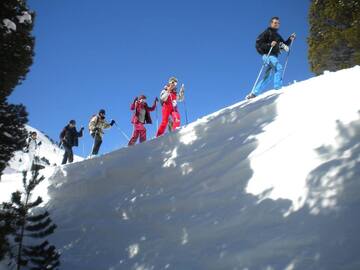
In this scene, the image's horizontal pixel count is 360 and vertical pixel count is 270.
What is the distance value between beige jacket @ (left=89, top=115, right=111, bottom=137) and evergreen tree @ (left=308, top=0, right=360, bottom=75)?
11.0 m

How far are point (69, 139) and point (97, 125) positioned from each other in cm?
144

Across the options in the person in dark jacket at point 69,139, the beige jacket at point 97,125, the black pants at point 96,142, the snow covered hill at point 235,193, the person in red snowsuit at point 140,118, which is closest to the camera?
the snow covered hill at point 235,193

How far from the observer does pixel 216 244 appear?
6.24m

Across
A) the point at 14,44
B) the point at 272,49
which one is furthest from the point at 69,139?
the point at 272,49

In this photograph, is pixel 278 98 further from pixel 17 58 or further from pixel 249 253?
pixel 17 58

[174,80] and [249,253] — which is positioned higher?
[174,80]

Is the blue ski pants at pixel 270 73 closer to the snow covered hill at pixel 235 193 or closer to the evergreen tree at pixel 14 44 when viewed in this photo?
the snow covered hill at pixel 235 193

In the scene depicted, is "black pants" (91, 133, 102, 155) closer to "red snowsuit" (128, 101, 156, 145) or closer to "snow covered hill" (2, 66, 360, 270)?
"red snowsuit" (128, 101, 156, 145)

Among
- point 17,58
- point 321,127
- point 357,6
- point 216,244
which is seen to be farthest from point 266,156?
point 357,6

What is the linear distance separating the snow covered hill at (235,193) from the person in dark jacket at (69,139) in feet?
12.7

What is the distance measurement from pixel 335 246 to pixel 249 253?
1.31 m

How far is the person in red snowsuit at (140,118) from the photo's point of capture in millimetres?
12891

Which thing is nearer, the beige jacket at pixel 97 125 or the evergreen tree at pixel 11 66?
the evergreen tree at pixel 11 66

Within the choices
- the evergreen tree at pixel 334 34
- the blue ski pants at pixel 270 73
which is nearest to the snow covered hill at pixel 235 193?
the blue ski pants at pixel 270 73
